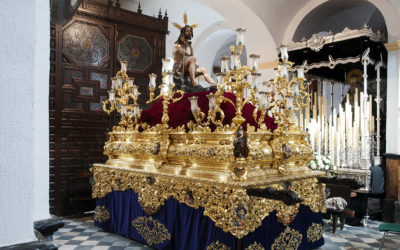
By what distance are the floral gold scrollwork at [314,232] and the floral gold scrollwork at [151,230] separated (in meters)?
1.81

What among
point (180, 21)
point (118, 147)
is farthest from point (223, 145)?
point (180, 21)

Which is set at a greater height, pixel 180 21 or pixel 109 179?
pixel 180 21

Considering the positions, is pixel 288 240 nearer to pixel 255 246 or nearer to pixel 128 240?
pixel 255 246

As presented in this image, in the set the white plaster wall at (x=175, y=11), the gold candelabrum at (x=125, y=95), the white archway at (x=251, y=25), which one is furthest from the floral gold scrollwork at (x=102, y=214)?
the white archway at (x=251, y=25)

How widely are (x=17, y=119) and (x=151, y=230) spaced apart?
12.2 ft

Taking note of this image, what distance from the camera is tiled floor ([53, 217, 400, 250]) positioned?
4742mm

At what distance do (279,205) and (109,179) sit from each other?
2958 mm

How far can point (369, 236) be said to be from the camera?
5242 mm

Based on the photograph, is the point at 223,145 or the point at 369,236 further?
the point at 369,236

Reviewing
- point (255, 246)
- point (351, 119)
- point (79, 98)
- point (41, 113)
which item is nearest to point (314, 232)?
point (255, 246)

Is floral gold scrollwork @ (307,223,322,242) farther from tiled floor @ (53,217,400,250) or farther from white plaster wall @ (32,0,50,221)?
white plaster wall @ (32,0,50,221)

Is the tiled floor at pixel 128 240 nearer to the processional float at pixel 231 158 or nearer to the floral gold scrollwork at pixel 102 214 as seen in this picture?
the floral gold scrollwork at pixel 102 214

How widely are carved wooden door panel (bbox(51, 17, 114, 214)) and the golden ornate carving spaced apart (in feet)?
6.97

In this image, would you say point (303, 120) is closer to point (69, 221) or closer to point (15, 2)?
point (69, 221)
